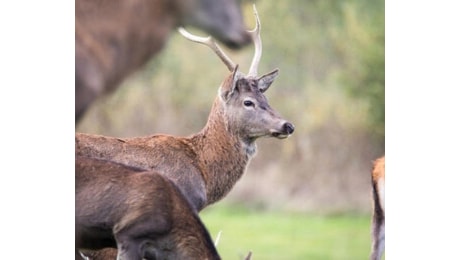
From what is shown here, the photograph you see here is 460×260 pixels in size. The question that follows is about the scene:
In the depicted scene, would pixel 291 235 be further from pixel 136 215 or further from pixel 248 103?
pixel 136 215

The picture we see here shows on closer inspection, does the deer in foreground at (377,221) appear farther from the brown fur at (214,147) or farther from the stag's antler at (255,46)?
the stag's antler at (255,46)

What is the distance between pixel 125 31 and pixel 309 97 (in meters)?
1.56

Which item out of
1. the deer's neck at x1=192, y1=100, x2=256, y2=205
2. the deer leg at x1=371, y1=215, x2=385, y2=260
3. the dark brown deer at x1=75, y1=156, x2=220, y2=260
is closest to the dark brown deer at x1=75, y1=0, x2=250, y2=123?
the dark brown deer at x1=75, y1=156, x2=220, y2=260

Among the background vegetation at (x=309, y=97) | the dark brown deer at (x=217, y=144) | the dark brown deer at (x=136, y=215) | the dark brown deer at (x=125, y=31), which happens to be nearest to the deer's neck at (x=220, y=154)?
the dark brown deer at (x=217, y=144)

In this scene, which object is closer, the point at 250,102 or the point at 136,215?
A: the point at 136,215

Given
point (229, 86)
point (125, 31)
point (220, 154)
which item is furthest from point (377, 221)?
point (125, 31)

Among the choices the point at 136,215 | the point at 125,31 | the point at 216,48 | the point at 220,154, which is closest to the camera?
the point at 125,31

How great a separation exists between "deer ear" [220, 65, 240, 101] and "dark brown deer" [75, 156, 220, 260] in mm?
594

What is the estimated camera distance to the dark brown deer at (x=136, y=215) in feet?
12.5

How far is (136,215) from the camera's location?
387 cm

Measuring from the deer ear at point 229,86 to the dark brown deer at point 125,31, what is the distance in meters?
1.02
